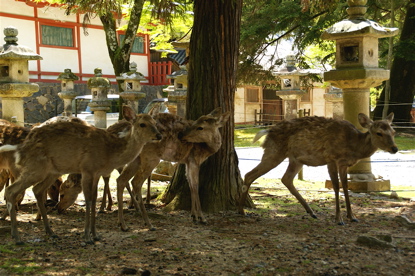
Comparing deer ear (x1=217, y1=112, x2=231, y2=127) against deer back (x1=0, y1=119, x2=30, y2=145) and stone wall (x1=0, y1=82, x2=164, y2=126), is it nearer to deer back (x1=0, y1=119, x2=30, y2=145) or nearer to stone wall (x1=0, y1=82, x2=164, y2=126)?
deer back (x1=0, y1=119, x2=30, y2=145)

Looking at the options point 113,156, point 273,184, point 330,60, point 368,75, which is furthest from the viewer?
point 330,60

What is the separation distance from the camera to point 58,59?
26.0 meters

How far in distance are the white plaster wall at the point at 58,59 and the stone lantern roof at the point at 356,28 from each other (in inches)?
Result: 721

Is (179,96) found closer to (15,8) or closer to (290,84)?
(290,84)

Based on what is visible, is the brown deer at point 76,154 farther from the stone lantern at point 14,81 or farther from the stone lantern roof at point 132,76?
the stone lantern roof at point 132,76

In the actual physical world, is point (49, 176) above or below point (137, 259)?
above

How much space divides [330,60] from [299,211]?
18329 mm

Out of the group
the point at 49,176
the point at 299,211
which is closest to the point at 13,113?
the point at 49,176

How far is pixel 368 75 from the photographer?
9477 millimetres

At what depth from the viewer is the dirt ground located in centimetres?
471

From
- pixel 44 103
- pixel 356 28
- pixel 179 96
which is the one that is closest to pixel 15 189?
pixel 356 28

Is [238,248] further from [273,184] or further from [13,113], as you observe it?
[13,113]

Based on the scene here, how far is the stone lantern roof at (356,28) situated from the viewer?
9.71 m

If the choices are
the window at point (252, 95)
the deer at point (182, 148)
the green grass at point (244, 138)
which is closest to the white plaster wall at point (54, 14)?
the green grass at point (244, 138)
